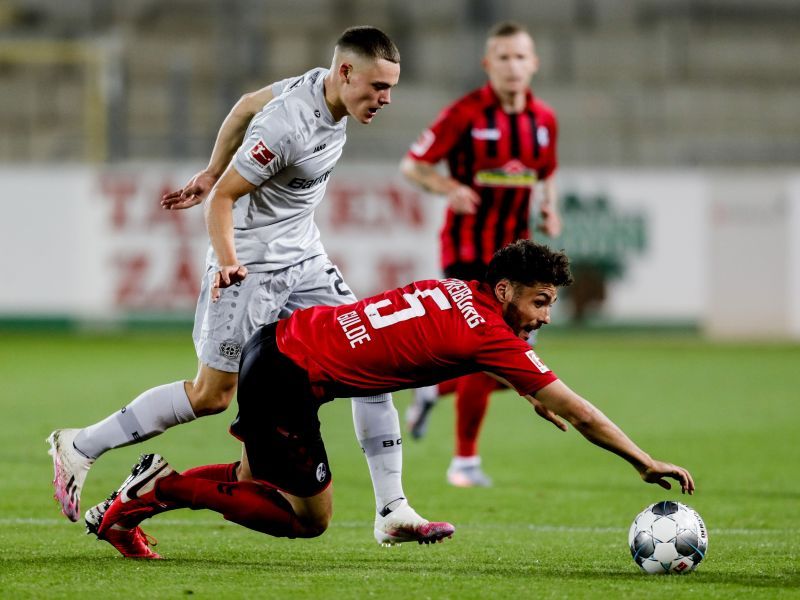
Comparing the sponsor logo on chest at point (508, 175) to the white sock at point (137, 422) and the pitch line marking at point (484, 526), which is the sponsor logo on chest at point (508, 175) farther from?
the white sock at point (137, 422)

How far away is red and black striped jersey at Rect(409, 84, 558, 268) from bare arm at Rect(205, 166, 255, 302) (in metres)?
2.73

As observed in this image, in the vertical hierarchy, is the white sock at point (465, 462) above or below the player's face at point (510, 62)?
below

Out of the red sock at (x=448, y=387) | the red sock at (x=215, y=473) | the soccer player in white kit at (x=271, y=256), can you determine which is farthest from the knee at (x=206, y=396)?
the red sock at (x=448, y=387)

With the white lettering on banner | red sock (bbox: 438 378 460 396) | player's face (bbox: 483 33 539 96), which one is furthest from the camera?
the white lettering on banner

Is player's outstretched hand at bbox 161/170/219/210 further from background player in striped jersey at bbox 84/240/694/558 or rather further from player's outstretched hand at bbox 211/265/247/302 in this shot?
background player in striped jersey at bbox 84/240/694/558

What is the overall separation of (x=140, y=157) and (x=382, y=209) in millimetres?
3878

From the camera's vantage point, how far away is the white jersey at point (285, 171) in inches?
202

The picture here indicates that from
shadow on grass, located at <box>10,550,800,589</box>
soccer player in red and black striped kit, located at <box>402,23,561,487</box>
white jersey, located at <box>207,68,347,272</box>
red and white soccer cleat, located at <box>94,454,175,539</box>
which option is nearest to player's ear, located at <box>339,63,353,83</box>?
white jersey, located at <box>207,68,347,272</box>

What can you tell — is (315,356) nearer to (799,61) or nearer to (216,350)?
(216,350)

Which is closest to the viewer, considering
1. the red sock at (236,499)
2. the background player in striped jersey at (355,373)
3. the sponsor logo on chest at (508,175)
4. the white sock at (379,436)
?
the background player in striped jersey at (355,373)

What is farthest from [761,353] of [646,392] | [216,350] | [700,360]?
[216,350]

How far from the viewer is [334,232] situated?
17609 millimetres

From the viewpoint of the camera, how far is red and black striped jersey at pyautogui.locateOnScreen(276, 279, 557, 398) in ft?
15.1

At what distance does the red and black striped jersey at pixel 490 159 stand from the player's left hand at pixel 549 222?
0.21 meters
